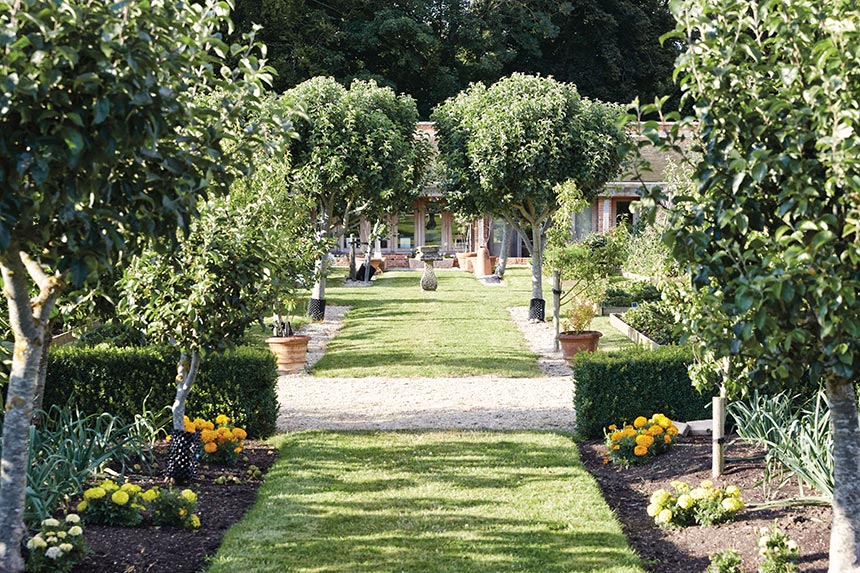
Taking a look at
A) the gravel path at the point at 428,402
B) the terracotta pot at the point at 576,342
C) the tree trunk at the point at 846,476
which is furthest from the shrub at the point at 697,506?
the terracotta pot at the point at 576,342

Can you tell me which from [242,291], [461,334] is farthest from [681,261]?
[461,334]

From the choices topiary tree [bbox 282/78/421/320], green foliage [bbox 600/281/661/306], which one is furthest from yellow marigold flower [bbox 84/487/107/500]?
green foliage [bbox 600/281/661/306]

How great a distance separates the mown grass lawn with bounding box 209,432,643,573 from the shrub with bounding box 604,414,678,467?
16.6 inches

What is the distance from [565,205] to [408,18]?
2532cm

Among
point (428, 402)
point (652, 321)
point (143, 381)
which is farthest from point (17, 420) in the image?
point (652, 321)

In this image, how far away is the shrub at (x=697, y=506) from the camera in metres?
7.12

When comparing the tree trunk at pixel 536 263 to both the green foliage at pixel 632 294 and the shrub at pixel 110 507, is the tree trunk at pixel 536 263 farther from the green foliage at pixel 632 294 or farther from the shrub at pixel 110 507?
the shrub at pixel 110 507

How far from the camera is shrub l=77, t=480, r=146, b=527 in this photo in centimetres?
697

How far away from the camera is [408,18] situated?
40469 mm

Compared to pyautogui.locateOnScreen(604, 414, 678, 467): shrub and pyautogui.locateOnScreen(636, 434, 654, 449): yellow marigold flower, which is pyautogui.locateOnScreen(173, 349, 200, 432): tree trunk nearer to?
pyautogui.locateOnScreen(604, 414, 678, 467): shrub

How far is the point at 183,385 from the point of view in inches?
350

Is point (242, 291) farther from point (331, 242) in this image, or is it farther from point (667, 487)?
point (331, 242)

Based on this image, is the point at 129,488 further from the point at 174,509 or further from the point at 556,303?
the point at 556,303

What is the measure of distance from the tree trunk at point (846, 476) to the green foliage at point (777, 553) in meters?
0.32
